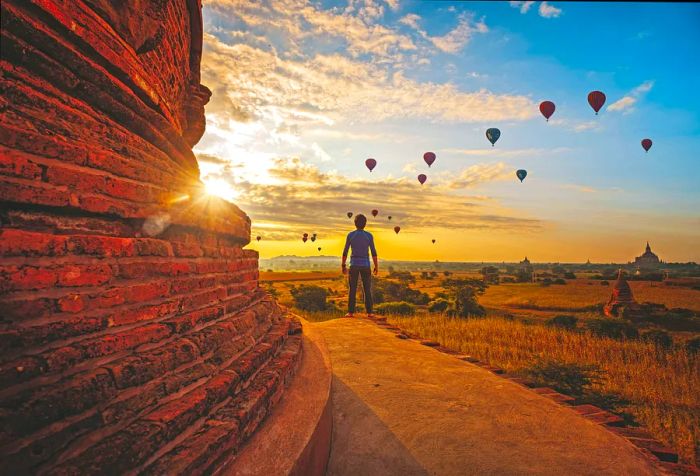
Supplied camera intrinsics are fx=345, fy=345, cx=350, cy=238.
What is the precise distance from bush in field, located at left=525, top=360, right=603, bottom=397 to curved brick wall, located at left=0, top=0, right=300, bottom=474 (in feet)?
15.1

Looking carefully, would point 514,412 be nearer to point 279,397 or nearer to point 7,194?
point 279,397

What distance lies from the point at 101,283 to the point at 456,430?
2.51 metres

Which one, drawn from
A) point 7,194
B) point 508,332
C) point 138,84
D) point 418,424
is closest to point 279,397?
point 418,424

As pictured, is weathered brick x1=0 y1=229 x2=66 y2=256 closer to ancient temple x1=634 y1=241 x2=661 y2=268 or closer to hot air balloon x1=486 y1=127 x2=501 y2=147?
hot air balloon x1=486 y1=127 x2=501 y2=147

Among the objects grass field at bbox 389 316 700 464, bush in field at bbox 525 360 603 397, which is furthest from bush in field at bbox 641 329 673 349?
bush in field at bbox 525 360 603 397

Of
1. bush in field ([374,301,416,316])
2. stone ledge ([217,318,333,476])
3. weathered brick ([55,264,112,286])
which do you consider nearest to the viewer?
Result: weathered brick ([55,264,112,286])

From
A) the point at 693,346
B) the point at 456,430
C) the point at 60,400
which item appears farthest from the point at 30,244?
the point at 693,346

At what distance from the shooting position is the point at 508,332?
9.25m

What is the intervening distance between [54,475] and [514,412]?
3040 mm

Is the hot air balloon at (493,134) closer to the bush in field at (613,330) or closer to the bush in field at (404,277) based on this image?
the bush in field at (613,330)

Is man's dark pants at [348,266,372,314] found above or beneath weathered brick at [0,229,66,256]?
beneath

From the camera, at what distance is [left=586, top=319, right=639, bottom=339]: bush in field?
9.58 m

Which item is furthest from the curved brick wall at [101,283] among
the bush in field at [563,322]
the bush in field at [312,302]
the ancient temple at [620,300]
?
the ancient temple at [620,300]

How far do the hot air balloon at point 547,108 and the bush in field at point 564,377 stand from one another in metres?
11.9
